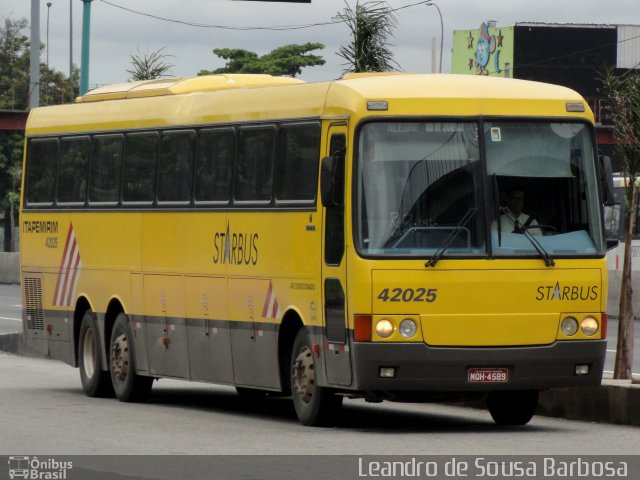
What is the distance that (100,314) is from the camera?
21.1 m

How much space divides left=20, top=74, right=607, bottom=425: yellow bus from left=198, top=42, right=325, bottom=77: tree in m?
82.7

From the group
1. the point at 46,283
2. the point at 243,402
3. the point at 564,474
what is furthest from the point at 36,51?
the point at 564,474

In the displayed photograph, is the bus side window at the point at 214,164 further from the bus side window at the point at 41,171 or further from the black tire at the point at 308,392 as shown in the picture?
the bus side window at the point at 41,171

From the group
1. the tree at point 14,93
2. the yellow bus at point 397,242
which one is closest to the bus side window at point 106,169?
the yellow bus at point 397,242

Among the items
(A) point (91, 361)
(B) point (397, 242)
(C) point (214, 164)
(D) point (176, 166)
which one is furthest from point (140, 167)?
(B) point (397, 242)

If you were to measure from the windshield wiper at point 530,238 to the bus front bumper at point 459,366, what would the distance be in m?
0.71

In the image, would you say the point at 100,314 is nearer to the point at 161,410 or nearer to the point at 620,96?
the point at 161,410

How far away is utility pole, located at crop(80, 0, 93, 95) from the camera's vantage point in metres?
35.6

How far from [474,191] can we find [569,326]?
1.43 m

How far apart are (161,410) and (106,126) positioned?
390 centimetres

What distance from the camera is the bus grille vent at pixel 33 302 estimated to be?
22.8 metres

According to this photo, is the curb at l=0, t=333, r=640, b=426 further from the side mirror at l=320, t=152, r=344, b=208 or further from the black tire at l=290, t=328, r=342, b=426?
the side mirror at l=320, t=152, r=344, b=208

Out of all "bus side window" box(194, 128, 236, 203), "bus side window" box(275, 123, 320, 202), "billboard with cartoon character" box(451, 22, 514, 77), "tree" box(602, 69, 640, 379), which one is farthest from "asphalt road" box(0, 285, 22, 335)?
"billboard with cartoon character" box(451, 22, 514, 77)

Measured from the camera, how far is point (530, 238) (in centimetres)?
1605
